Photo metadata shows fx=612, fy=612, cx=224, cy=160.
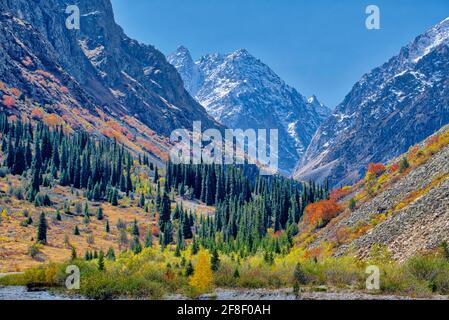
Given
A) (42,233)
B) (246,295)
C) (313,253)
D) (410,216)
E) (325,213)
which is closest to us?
(246,295)

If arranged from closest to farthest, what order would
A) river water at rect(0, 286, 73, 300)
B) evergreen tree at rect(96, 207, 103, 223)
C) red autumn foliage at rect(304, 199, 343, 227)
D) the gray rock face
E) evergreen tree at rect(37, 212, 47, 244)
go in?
river water at rect(0, 286, 73, 300), the gray rock face, red autumn foliage at rect(304, 199, 343, 227), evergreen tree at rect(37, 212, 47, 244), evergreen tree at rect(96, 207, 103, 223)

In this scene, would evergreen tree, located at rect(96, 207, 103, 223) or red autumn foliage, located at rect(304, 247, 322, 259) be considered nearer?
red autumn foliage, located at rect(304, 247, 322, 259)

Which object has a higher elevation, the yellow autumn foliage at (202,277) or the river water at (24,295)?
the yellow autumn foliage at (202,277)

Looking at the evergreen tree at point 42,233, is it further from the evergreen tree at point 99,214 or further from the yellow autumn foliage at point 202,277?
the yellow autumn foliage at point 202,277

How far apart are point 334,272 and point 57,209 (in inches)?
4635

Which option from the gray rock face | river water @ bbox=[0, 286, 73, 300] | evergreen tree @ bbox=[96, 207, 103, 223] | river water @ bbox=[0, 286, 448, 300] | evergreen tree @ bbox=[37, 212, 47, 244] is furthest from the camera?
evergreen tree @ bbox=[96, 207, 103, 223]

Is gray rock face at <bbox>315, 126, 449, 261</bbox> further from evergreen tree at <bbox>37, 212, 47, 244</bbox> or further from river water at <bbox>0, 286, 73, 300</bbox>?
evergreen tree at <bbox>37, 212, 47, 244</bbox>

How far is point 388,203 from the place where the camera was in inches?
4311

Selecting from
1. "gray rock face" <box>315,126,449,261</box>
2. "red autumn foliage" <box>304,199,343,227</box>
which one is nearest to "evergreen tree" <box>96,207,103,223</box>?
"red autumn foliage" <box>304,199,343,227</box>

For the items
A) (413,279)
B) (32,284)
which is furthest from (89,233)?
(413,279)

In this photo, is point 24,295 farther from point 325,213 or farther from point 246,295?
point 325,213

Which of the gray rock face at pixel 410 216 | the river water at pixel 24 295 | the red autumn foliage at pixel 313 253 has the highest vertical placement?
the gray rock face at pixel 410 216

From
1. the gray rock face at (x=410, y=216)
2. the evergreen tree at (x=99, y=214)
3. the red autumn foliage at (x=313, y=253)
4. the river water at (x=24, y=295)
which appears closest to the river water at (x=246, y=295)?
the river water at (x=24, y=295)

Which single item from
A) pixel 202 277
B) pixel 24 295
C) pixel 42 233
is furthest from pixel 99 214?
pixel 24 295
